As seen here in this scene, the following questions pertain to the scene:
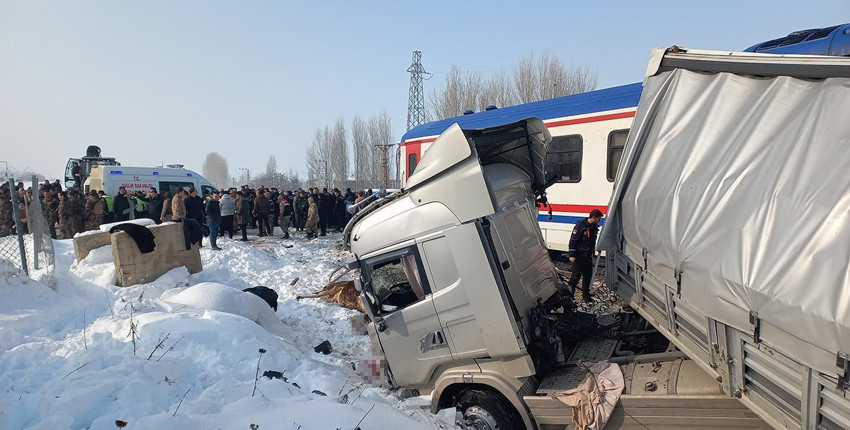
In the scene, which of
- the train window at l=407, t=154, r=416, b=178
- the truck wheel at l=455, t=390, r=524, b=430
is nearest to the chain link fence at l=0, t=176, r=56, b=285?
the truck wheel at l=455, t=390, r=524, b=430

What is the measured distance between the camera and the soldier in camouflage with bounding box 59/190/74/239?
44.7 feet

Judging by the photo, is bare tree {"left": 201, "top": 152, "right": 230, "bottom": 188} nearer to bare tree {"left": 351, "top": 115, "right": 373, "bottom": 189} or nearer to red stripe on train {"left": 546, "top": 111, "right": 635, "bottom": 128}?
bare tree {"left": 351, "top": 115, "right": 373, "bottom": 189}

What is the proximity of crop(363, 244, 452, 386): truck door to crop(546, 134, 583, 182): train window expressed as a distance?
5565 millimetres

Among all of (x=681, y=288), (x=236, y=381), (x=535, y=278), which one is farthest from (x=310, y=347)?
(x=681, y=288)

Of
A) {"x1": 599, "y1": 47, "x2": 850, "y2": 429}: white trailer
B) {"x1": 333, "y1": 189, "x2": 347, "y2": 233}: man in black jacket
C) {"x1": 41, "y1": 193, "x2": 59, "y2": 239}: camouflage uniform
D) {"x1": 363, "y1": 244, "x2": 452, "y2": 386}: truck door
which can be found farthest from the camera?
{"x1": 333, "y1": 189, "x2": 347, "y2": 233}: man in black jacket

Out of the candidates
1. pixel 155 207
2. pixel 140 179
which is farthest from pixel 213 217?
pixel 140 179

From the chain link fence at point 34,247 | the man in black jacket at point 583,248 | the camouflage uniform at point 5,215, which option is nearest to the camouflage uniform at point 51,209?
the camouflage uniform at point 5,215

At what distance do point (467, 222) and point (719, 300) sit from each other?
1849 mm

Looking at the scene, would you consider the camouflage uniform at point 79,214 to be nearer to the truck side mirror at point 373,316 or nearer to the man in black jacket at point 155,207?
the man in black jacket at point 155,207

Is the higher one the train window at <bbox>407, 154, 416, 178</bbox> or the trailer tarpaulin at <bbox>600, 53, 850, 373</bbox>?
the train window at <bbox>407, 154, 416, 178</bbox>

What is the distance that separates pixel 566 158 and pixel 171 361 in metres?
7.79

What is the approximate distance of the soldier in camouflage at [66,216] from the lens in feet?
44.7

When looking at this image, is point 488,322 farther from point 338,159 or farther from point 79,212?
point 338,159

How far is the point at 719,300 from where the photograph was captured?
267cm
